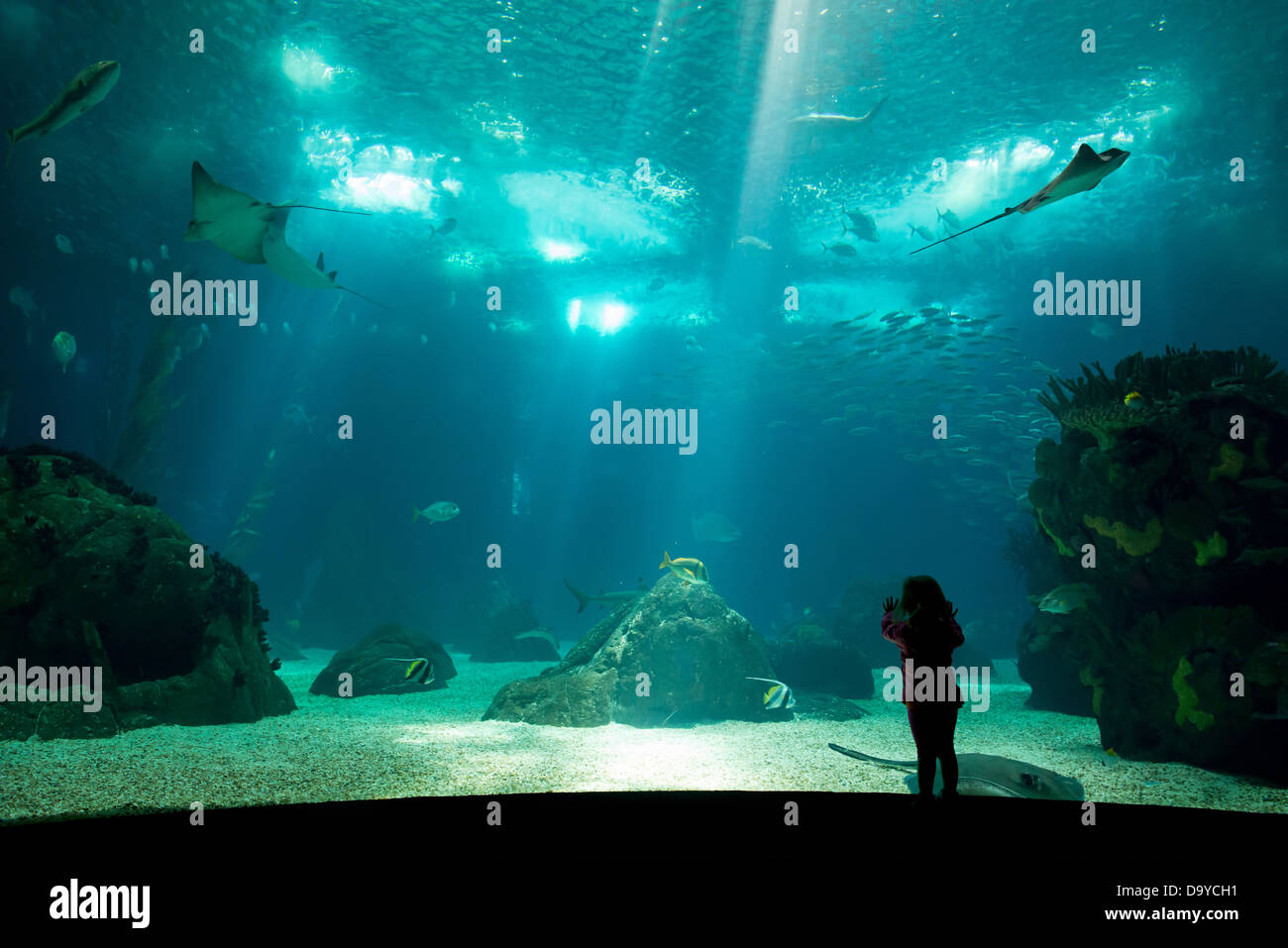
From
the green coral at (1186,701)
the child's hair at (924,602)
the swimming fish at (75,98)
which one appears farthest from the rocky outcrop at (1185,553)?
the swimming fish at (75,98)

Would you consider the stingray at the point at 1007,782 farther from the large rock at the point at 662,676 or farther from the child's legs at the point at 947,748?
the large rock at the point at 662,676

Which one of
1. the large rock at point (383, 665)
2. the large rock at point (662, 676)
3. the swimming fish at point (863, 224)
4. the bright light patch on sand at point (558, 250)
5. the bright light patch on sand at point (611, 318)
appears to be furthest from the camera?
the bright light patch on sand at point (611, 318)

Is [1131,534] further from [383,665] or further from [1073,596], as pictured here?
[383,665]

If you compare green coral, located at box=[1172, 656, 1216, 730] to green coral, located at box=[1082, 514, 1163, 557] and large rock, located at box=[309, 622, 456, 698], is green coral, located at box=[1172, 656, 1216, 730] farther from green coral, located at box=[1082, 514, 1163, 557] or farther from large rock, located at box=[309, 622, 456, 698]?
large rock, located at box=[309, 622, 456, 698]

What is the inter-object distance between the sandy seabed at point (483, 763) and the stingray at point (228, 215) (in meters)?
5.00

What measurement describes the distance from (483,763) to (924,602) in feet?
13.2

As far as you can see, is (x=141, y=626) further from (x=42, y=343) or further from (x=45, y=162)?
(x=42, y=343)

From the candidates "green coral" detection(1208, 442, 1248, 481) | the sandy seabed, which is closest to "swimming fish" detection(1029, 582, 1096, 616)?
the sandy seabed

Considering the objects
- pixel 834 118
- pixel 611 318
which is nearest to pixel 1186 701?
pixel 834 118

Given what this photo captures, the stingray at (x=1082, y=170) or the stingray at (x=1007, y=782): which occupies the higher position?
the stingray at (x=1082, y=170)

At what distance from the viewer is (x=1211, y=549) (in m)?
5.08

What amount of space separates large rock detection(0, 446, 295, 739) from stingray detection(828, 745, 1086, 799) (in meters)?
7.21

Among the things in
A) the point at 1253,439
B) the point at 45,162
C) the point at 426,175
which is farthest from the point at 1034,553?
the point at 45,162

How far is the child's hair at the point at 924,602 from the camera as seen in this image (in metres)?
2.83
